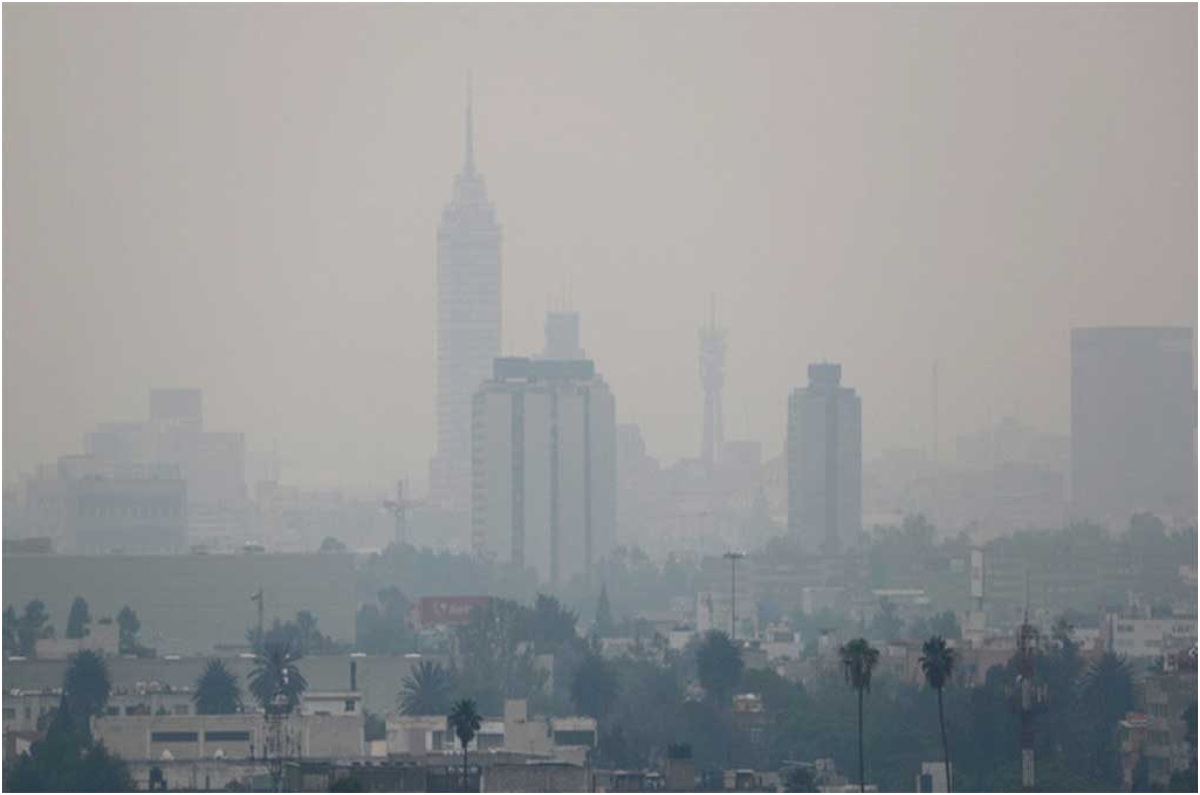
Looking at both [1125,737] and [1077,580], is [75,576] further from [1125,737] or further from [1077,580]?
[1125,737]

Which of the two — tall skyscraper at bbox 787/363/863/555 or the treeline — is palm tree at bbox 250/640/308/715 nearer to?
the treeline

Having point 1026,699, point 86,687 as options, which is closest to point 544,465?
point 86,687

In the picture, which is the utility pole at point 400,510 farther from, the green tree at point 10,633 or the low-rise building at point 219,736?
the low-rise building at point 219,736

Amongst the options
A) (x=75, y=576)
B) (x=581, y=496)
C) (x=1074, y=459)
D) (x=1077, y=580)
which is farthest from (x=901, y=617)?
(x=1074, y=459)

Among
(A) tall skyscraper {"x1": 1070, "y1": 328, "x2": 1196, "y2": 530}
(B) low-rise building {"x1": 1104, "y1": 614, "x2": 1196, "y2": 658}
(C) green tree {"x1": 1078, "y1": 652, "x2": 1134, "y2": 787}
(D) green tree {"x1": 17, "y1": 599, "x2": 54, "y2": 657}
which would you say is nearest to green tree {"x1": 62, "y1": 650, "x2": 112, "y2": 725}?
(D) green tree {"x1": 17, "y1": 599, "x2": 54, "y2": 657}

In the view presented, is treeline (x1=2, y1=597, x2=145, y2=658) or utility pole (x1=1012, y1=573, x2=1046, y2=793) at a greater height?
treeline (x1=2, y1=597, x2=145, y2=658)

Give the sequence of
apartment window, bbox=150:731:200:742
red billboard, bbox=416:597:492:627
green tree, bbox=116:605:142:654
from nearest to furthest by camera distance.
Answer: apartment window, bbox=150:731:200:742 < green tree, bbox=116:605:142:654 < red billboard, bbox=416:597:492:627

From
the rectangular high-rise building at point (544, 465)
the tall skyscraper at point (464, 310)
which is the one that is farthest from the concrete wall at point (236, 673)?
the tall skyscraper at point (464, 310)
